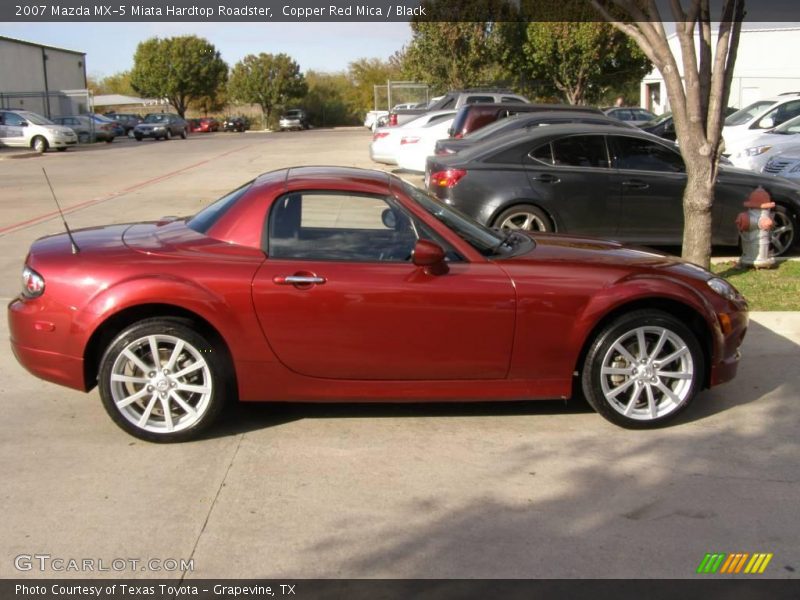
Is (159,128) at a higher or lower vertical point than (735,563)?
higher

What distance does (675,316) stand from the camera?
4.98 m

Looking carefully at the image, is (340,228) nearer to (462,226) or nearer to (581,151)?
(462,226)

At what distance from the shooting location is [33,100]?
1881 inches

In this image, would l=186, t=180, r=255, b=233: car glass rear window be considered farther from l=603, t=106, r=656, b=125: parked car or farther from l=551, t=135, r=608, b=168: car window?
l=603, t=106, r=656, b=125: parked car

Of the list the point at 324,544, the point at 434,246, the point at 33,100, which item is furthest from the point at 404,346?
the point at 33,100

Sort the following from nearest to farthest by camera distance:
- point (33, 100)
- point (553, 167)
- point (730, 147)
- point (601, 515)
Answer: point (601, 515)
point (553, 167)
point (730, 147)
point (33, 100)

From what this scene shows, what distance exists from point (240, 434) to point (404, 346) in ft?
3.68

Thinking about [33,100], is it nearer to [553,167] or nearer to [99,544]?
[553,167]

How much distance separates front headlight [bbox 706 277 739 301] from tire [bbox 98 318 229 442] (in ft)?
9.89

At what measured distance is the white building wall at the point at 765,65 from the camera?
36.0m

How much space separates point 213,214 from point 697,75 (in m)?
4.68

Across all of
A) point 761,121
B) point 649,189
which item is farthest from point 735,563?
point 761,121

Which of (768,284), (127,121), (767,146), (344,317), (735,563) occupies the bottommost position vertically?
(735,563)

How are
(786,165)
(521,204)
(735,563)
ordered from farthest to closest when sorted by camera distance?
(786,165) < (521,204) < (735,563)
